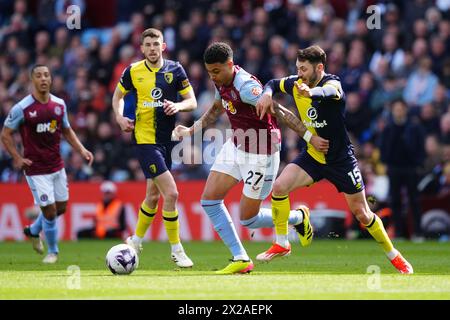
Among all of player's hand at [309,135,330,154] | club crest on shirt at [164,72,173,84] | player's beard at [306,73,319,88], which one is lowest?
player's hand at [309,135,330,154]

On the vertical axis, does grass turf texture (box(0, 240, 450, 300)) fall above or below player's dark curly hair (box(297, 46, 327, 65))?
below

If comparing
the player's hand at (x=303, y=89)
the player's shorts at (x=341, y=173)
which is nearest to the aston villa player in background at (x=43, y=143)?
the player's shorts at (x=341, y=173)

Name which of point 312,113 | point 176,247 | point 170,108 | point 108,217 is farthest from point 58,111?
point 108,217

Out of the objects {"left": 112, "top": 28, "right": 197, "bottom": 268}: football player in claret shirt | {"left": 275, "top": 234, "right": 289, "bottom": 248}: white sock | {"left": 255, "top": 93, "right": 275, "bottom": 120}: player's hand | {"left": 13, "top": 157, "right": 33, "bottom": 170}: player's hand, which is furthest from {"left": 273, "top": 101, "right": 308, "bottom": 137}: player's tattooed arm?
{"left": 13, "top": 157, "right": 33, "bottom": 170}: player's hand

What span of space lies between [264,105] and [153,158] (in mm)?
2201

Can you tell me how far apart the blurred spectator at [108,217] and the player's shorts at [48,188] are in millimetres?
5072

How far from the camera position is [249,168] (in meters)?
11.1

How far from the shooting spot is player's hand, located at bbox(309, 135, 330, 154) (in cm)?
1099

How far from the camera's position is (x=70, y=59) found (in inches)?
910

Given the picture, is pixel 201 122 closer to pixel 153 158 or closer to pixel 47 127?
pixel 153 158

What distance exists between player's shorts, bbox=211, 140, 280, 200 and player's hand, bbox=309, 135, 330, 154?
50cm

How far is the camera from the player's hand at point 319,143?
1099 centimetres

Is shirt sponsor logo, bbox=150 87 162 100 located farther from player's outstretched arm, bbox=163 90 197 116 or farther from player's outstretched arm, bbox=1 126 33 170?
player's outstretched arm, bbox=1 126 33 170

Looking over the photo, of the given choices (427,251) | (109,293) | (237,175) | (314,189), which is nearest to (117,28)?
(314,189)
